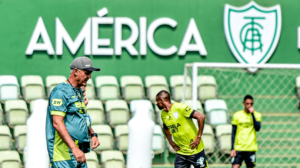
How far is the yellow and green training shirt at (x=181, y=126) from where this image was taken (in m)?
5.82

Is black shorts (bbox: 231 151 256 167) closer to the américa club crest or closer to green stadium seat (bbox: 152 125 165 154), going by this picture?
green stadium seat (bbox: 152 125 165 154)

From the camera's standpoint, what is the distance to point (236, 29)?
411 inches

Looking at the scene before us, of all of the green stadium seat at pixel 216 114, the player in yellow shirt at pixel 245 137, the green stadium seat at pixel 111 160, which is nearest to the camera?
the player in yellow shirt at pixel 245 137

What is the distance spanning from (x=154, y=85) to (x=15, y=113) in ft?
8.65

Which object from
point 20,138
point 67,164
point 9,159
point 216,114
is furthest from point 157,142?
point 67,164

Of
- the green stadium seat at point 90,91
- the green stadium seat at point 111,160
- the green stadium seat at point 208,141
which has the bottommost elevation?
the green stadium seat at point 111,160

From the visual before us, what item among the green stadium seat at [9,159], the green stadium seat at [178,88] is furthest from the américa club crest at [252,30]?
the green stadium seat at [9,159]

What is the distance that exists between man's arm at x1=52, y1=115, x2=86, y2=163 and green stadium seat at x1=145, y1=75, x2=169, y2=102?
6046 mm

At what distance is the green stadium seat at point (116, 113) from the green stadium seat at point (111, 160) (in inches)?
39.2

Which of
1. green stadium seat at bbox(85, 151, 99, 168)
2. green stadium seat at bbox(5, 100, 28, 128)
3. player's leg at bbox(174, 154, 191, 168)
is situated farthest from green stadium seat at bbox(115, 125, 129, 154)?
player's leg at bbox(174, 154, 191, 168)

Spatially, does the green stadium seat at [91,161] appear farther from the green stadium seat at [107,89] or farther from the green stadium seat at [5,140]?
the green stadium seat at [107,89]

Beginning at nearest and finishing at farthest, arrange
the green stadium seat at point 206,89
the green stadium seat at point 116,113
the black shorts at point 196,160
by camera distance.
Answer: the black shorts at point 196,160, the green stadium seat at point 116,113, the green stadium seat at point 206,89

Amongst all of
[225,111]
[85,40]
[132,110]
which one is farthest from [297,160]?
[85,40]

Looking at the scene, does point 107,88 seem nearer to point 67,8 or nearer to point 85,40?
point 85,40
